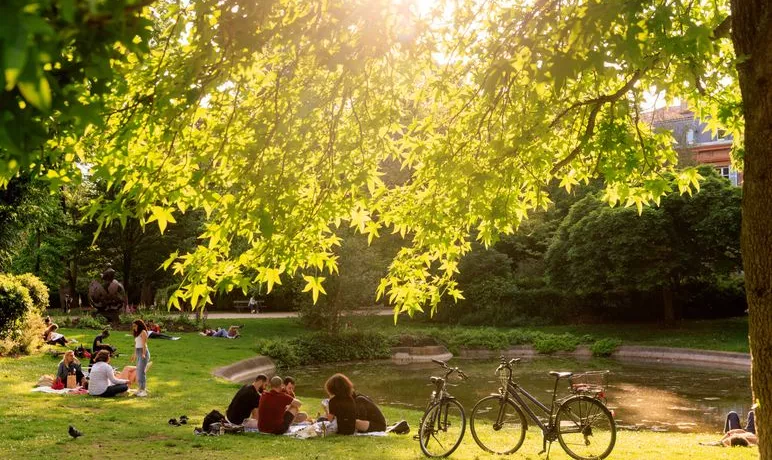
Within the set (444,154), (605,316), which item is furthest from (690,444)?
(605,316)

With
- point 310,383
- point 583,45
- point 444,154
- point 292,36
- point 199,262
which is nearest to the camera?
point 583,45

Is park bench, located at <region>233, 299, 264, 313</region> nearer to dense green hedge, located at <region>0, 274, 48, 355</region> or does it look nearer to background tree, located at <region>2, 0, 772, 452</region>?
dense green hedge, located at <region>0, 274, 48, 355</region>

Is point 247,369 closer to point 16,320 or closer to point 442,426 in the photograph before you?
point 16,320

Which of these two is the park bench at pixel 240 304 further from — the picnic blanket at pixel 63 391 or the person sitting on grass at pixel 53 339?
the picnic blanket at pixel 63 391

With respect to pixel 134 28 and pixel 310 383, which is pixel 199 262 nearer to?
pixel 134 28

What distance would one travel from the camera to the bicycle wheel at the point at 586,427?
33.4ft

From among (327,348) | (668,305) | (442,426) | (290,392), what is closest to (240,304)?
(327,348)

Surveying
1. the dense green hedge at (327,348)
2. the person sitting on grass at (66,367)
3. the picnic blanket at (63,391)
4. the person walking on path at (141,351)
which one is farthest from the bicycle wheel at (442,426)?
the dense green hedge at (327,348)

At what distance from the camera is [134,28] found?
11.7 ft

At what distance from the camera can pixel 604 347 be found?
3303 centimetres

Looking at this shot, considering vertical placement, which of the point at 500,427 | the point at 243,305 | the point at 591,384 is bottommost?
the point at 500,427

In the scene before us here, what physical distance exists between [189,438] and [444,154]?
635cm

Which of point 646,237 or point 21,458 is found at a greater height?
point 646,237

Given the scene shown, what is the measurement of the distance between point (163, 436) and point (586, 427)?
6.73 metres
